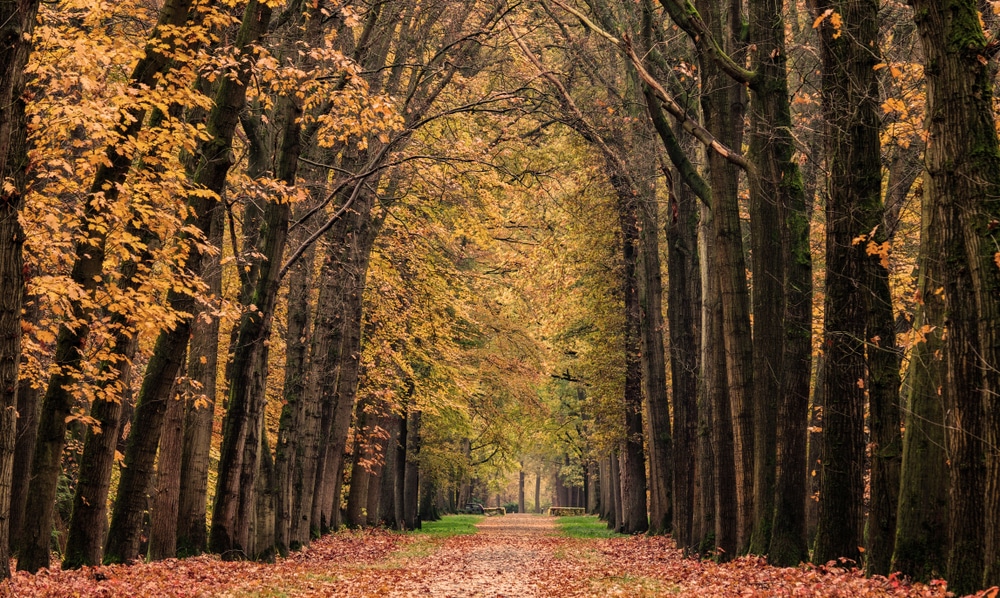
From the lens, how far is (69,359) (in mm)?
11578

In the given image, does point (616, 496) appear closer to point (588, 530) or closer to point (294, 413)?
point (588, 530)

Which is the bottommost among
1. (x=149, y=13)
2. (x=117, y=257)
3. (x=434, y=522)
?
(x=434, y=522)

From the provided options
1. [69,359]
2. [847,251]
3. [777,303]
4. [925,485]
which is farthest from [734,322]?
[69,359]

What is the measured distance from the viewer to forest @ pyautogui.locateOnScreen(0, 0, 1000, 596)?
811 centimetres

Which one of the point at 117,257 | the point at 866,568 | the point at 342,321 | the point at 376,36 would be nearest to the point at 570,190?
the point at 342,321

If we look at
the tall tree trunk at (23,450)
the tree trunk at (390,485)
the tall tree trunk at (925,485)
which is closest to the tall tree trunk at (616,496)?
the tree trunk at (390,485)

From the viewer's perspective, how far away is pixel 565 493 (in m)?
78.9

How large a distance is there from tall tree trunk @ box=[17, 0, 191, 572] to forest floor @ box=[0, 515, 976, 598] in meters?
0.54

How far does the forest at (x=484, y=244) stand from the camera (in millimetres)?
8109

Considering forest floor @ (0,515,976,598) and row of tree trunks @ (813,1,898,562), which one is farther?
row of tree trunks @ (813,1,898,562)

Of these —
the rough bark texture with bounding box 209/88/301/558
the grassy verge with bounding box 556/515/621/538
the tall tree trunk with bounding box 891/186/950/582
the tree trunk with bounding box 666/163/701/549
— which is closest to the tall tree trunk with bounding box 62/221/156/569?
the rough bark texture with bounding box 209/88/301/558

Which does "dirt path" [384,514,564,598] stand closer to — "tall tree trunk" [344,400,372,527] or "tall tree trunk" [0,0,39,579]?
"tall tree trunk" [344,400,372,527]

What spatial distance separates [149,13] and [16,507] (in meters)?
7.93

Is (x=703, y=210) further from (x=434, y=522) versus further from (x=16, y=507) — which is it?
(x=434, y=522)
